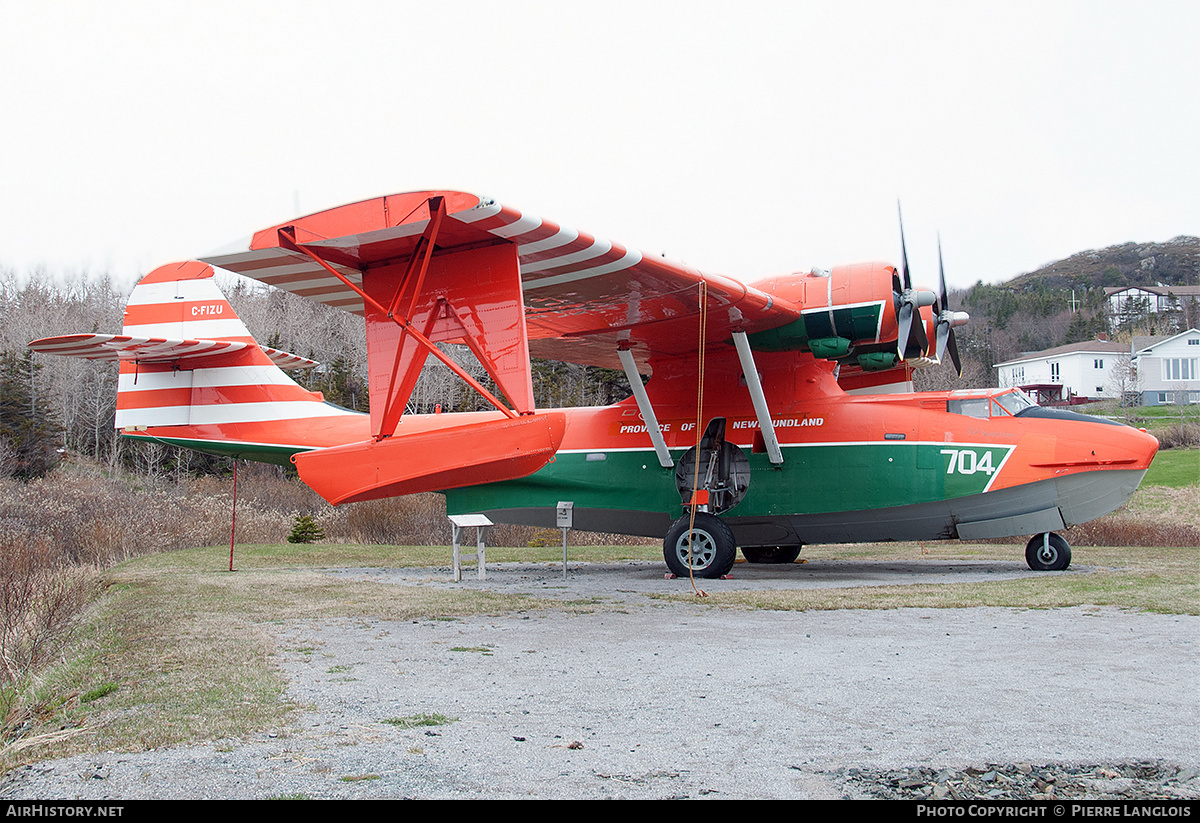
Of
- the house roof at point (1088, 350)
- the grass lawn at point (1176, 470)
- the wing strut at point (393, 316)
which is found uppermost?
the house roof at point (1088, 350)


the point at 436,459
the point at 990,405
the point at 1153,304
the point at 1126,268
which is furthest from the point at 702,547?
the point at 1126,268

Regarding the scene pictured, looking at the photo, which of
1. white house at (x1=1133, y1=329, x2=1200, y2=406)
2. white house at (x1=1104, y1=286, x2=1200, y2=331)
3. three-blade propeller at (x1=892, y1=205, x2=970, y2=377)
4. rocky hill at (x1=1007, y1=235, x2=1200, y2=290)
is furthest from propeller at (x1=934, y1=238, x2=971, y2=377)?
rocky hill at (x1=1007, y1=235, x2=1200, y2=290)

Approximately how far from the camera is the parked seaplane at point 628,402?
8.51 metres

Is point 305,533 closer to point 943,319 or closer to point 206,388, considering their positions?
point 206,388

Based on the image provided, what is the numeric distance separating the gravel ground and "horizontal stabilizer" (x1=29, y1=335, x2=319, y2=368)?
22.0 ft

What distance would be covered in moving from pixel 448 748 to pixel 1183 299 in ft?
437

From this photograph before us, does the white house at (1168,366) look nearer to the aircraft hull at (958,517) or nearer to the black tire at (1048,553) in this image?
the black tire at (1048,553)

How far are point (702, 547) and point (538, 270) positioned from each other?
15.7 feet

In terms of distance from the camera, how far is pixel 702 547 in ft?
39.9

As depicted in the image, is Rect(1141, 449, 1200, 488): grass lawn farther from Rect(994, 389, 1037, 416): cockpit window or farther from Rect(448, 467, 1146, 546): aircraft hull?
Rect(994, 389, 1037, 416): cockpit window

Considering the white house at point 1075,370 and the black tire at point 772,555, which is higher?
the white house at point 1075,370

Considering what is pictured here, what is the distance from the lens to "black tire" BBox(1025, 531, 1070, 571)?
1209 centimetres

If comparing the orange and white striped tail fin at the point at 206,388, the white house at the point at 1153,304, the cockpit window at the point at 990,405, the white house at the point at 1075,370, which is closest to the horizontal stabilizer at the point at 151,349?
the orange and white striped tail fin at the point at 206,388

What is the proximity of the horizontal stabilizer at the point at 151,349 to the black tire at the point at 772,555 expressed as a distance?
860 centimetres
